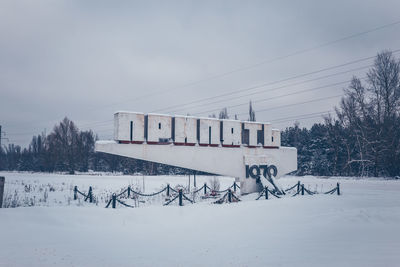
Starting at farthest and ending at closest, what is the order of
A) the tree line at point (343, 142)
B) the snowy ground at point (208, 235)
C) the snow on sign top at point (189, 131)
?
the tree line at point (343, 142)
the snow on sign top at point (189, 131)
the snowy ground at point (208, 235)

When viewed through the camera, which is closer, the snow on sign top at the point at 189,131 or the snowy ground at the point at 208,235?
the snowy ground at the point at 208,235

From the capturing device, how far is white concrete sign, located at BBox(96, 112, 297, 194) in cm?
1484

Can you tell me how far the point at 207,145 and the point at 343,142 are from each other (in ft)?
109

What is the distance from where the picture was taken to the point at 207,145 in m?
17.0

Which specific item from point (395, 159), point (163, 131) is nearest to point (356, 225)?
point (163, 131)

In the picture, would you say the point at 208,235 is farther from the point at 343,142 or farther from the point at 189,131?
the point at 343,142

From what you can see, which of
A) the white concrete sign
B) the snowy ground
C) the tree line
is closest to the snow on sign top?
the white concrete sign

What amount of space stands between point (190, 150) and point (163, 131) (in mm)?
1907

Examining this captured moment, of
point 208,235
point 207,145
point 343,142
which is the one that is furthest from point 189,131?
point 343,142

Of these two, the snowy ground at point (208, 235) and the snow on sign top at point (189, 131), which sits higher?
the snow on sign top at point (189, 131)

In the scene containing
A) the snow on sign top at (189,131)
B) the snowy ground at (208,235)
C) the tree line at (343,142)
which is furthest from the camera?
the tree line at (343,142)

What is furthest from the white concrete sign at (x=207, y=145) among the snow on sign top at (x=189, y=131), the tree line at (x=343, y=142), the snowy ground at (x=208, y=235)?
the tree line at (x=343, y=142)

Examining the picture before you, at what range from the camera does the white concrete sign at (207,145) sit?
14.8m

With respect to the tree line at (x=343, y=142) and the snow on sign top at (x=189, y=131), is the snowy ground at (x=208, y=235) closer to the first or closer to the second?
the snow on sign top at (x=189, y=131)
